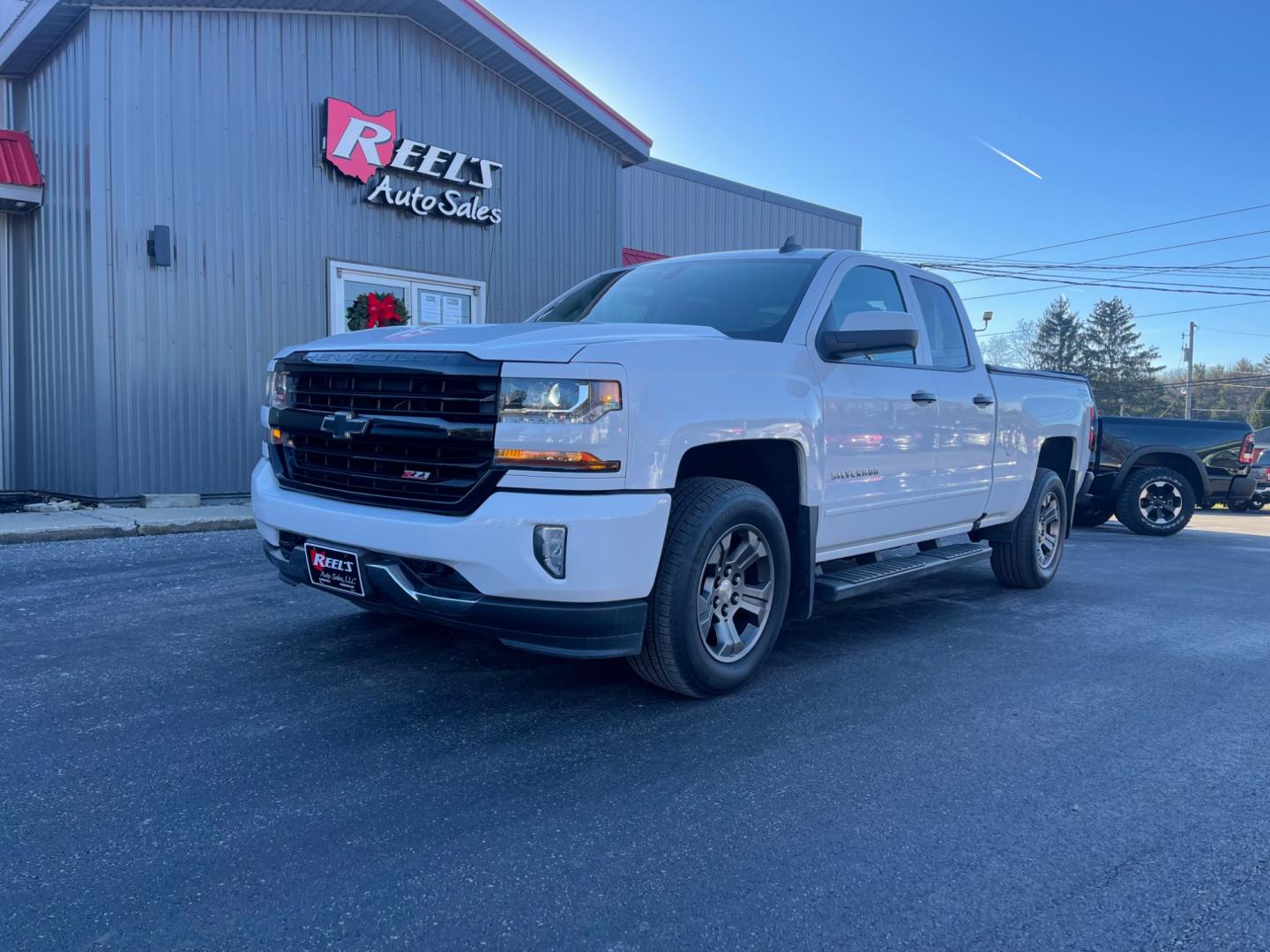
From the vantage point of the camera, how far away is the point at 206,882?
96.0 inches

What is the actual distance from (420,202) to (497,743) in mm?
9330

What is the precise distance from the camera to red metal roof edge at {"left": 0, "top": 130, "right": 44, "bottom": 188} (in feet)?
31.5

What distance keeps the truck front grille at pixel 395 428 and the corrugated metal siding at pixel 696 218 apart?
41.8 feet

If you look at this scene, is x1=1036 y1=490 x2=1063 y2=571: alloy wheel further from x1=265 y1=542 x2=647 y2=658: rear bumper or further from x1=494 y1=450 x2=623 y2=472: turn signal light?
x1=494 y1=450 x2=623 y2=472: turn signal light

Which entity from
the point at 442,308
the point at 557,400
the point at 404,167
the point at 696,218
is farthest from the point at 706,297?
the point at 696,218

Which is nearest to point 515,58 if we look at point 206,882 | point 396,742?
point 396,742

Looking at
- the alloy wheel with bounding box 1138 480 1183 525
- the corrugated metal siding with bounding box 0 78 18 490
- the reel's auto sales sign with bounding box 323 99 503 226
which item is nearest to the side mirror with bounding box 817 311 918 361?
the reel's auto sales sign with bounding box 323 99 503 226

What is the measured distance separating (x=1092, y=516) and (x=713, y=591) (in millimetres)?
9780

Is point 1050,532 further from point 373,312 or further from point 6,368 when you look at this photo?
point 6,368

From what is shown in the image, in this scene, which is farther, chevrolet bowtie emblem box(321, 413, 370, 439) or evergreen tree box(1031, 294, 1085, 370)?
evergreen tree box(1031, 294, 1085, 370)

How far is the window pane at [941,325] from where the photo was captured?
560 centimetres

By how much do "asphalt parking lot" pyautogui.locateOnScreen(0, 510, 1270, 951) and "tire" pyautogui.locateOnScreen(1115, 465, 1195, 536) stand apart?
647 cm

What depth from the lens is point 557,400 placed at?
3.35 m

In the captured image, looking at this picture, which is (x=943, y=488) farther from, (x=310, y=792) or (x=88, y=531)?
(x=88, y=531)
